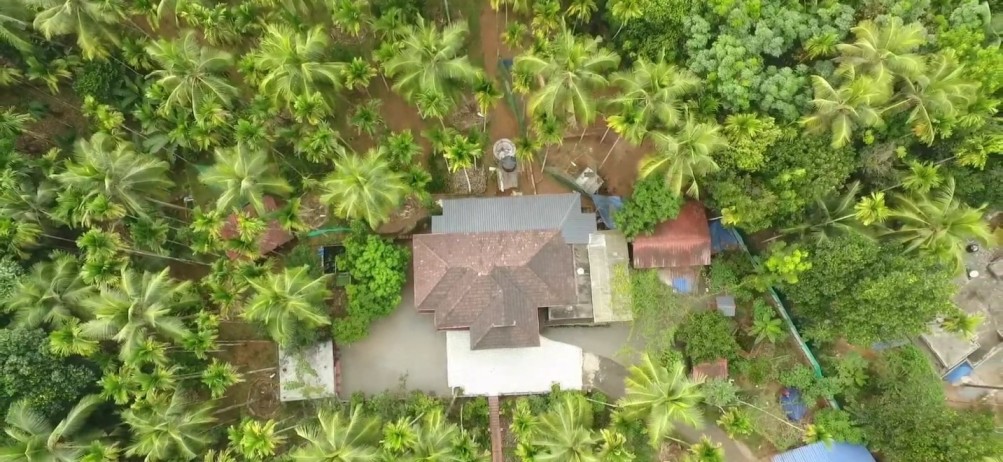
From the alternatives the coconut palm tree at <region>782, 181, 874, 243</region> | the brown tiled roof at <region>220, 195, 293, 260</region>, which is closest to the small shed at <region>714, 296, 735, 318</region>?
the coconut palm tree at <region>782, 181, 874, 243</region>

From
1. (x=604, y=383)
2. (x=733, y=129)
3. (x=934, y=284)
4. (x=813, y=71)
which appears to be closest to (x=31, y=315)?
(x=604, y=383)

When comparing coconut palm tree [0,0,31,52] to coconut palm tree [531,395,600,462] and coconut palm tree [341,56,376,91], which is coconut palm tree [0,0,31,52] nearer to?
coconut palm tree [341,56,376,91]

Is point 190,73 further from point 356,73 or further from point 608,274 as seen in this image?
point 608,274

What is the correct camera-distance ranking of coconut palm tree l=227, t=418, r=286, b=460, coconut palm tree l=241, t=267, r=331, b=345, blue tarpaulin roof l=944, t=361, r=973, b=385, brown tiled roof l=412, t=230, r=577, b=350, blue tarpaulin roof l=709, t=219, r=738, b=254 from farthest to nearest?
blue tarpaulin roof l=709, t=219, r=738, b=254 → blue tarpaulin roof l=944, t=361, r=973, b=385 → brown tiled roof l=412, t=230, r=577, b=350 → coconut palm tree l=241, t=267, r=331, b=345 → coconut palm tree l=227, t=418, r=286, b=460

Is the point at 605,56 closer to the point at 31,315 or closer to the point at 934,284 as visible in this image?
the point at 934,284

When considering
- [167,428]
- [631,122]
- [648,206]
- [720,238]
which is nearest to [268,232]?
[167,428]
